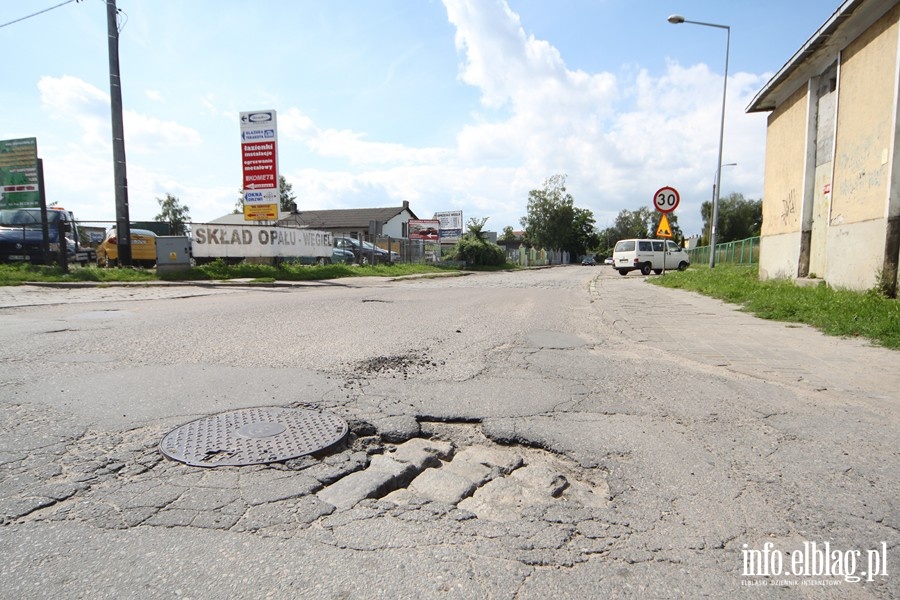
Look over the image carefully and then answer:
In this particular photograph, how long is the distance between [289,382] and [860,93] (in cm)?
1131

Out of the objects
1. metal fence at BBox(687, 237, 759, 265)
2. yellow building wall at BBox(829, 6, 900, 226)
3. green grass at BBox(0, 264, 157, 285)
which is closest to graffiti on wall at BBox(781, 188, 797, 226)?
yellow building wall at BBox(829, 6, 900, 226)

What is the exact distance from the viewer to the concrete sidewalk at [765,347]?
4.83m

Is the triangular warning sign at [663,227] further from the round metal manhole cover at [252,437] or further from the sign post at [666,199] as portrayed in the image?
the round metal manhole cover at [252,437]

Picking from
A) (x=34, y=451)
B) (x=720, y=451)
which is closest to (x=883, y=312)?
(x=720, y=451)

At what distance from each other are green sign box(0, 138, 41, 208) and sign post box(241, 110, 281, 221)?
631 cm

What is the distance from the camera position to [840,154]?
10359 mm

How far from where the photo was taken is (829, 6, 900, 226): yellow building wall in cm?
877

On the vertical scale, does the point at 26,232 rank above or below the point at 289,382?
above

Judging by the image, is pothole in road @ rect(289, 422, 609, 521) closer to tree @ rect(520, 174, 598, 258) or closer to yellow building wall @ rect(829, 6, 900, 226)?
yellow building wall @ rect(829, 6, 900, 226)

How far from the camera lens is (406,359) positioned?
544cm

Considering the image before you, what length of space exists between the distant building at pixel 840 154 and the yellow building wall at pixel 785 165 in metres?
0.03

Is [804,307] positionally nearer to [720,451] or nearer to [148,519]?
[720,451]

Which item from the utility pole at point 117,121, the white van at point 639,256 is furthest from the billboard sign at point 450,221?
the utility pole at point 117,121

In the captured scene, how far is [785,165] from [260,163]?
17.0 metres
